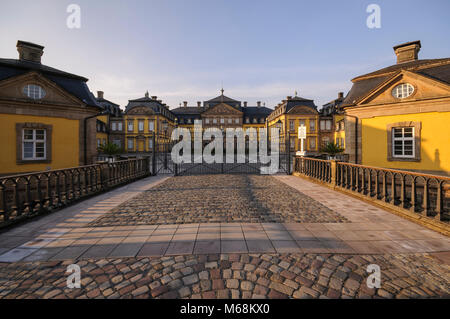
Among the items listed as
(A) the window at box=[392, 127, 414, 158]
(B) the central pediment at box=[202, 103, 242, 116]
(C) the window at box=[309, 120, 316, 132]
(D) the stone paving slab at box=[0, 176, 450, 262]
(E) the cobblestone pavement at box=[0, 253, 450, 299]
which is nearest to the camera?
(E) the cobblestone pavement at box=[0, 253, 450, 299]

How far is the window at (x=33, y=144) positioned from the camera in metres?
9.51

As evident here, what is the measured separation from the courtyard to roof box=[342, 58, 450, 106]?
9.31 meters

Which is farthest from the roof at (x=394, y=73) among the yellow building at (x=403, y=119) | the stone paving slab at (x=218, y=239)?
the stone paving slab at (x=218, y=239)

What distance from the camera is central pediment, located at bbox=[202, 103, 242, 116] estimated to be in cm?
5166

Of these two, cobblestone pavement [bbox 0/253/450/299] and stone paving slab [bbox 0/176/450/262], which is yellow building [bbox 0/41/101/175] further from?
cobblestone pavement [bbox 0/253/450/299]

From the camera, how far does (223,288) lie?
2.17m

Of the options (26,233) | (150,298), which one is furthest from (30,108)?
(150,298)

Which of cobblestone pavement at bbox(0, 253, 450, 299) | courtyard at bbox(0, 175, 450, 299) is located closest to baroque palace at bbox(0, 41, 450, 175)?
courtyard at bbox(0, 175, 450, 299)

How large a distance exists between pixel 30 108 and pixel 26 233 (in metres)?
9.19

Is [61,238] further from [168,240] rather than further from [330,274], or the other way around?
[330,274]

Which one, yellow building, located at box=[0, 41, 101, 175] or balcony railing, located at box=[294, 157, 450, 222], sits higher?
yellow building, located at box=[0, 41, 101, 175]

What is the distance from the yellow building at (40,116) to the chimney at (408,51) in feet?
67.9

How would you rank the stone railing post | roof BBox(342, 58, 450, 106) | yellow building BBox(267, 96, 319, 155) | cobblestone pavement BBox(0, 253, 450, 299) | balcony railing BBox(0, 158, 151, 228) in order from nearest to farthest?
cobblestone pavement BBox(0, 253, 450, 299) < balcony railing BBox(0, 158, 151, 228) < the stone railing post < roof BBox(342, 58, 450, 106) < yellow building BBox(267, 96, 319, 155)

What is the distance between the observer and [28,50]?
Answer: 11.3 m
